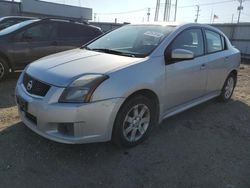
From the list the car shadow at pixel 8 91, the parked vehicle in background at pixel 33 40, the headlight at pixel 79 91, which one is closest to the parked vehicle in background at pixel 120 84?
the headlight at pixel 79 91

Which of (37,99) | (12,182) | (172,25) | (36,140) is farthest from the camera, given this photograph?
(172,25)

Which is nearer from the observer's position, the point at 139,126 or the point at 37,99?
the point at 37,99

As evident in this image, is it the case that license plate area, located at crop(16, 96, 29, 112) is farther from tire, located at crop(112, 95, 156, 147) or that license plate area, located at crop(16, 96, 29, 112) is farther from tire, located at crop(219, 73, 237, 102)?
tire, located at crop(219, 73, 237, 102)

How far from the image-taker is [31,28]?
716 centimetres

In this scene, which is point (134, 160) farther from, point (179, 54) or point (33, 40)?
point (33, 40)

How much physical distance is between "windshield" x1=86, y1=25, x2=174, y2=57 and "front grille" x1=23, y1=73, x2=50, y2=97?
1175 millimetres

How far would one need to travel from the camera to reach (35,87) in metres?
3.28

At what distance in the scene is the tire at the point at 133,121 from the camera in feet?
10.9

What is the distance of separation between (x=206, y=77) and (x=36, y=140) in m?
2.90

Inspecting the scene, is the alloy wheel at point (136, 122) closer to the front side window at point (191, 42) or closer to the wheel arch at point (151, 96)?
the wheel arch at point (151, 96)

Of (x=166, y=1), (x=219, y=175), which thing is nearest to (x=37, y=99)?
(x=219, y=175)

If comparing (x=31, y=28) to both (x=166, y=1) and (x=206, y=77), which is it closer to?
(x=206, y=77)

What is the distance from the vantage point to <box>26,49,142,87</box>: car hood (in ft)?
10.3

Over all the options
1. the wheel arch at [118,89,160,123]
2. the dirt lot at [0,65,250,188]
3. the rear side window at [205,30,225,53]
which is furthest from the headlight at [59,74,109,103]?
the rear side window at [205,30,225,53]
